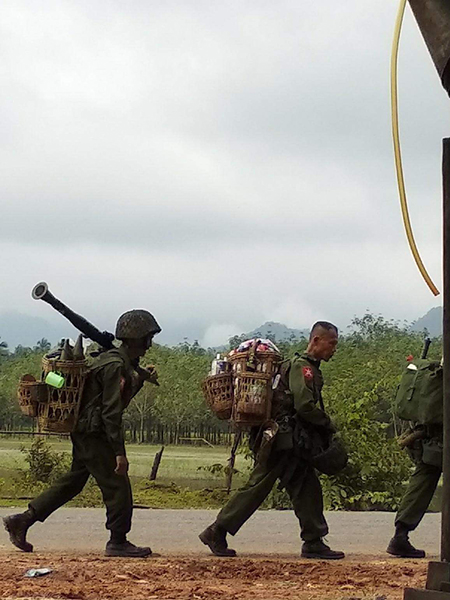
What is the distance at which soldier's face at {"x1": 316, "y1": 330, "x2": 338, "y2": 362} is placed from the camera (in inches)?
352

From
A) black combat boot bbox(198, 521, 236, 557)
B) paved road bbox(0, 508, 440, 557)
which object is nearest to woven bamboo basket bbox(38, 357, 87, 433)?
paved road bbox(0, 508, 440, 557)

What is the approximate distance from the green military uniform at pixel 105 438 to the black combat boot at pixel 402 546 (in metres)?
2.23

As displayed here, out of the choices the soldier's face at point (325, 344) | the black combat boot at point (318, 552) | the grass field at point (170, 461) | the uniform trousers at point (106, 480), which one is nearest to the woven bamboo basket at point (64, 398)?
the uniform trousers at point (106, 480)

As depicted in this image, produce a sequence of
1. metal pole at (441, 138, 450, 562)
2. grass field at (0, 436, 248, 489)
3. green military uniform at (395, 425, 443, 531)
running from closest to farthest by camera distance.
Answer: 1. metal pole at (441, 138, 450, 562)
2. green military uniform at (395, 425, 443, 531)
3. grass field at (0, 436, 248, 489)

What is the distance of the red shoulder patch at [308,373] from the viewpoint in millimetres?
8781

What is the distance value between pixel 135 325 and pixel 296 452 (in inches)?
65.3

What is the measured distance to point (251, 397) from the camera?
8484mm

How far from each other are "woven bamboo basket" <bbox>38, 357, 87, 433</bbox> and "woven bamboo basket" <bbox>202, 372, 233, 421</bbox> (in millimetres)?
1031

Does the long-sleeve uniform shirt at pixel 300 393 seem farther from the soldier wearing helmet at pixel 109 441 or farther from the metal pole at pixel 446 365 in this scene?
the metal pole at pixel 446 365

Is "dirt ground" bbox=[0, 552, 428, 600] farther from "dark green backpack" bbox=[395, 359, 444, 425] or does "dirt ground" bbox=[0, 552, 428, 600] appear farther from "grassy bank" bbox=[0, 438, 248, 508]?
"grassy bank" bbox=[0, 438, 248, 508]

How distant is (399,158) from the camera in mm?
5633

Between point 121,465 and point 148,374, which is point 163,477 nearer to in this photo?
point 148,374

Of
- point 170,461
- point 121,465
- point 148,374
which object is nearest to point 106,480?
point 121,465

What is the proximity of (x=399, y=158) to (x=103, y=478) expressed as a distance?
13.8 ft
